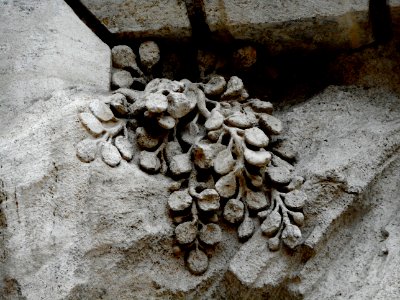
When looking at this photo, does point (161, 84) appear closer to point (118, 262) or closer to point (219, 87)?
point (219, 87)

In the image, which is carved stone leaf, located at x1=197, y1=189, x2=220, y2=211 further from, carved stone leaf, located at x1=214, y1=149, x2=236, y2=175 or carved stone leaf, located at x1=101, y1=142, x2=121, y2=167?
carved stone leaf, located at x1=101, y1=142, x2=121, y2=167

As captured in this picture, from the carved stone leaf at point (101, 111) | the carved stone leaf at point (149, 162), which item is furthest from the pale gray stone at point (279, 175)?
the carved stone leaf at point (101, 111)

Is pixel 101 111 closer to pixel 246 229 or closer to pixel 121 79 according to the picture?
pixel 121 79

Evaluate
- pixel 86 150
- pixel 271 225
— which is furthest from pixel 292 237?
pixel 86 150

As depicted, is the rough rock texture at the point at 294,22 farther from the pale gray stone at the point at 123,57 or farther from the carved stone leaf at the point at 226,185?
the carved stone leaf at the point at 226,185

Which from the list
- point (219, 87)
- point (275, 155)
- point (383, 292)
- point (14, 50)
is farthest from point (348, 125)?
point (14, 50)

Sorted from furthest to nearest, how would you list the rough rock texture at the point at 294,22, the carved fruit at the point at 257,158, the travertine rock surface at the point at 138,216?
1. the rough rock texture at the point at 294,22
2. the carved fruit at the point at 257,158
3. the travertine rock surface at the point at 138,216
